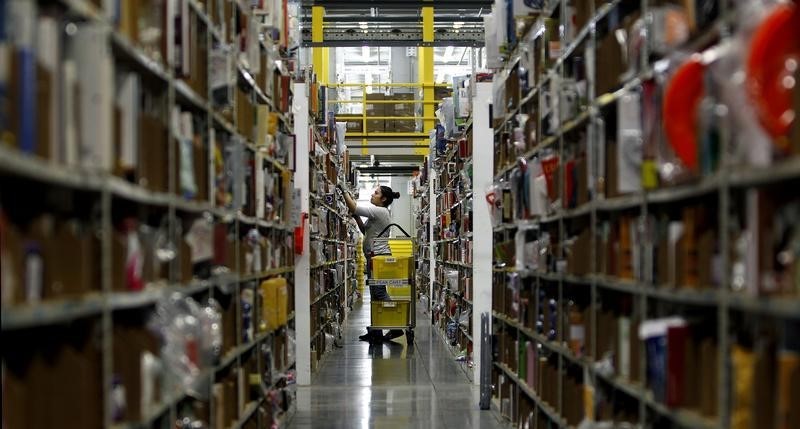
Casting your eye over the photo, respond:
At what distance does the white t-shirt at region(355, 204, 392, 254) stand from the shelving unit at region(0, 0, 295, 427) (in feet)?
24.6

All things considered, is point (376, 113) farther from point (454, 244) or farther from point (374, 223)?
point (454, 244)

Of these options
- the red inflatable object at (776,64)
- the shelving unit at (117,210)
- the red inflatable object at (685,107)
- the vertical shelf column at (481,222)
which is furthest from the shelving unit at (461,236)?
the red inflatable object at (776,64)

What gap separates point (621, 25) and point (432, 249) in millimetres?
10924

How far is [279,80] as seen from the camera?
5965 millimetres

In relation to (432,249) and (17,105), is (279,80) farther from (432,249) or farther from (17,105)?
(432,249)

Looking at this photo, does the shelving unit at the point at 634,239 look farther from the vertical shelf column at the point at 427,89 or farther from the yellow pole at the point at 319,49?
the vertical shelf column at the point at 427,89

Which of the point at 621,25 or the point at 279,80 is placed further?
the point at 279,80

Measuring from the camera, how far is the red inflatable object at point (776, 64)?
6.47 ft

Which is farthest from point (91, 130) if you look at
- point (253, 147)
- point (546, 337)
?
point (546, 337)

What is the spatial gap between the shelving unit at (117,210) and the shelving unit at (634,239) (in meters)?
1.58

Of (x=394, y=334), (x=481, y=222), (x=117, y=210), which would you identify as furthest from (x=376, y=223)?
(x=117, y=210)

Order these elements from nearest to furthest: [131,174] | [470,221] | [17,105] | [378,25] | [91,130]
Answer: [17,105] < [91,130] < [131,174] < [470,221] < [378,25]

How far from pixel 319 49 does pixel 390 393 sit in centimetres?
998

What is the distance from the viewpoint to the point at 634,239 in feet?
10.5
